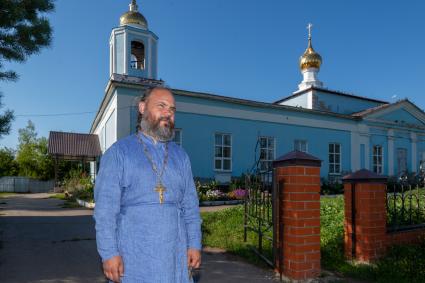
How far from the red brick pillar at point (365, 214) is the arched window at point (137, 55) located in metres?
14.1

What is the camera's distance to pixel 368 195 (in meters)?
4.75

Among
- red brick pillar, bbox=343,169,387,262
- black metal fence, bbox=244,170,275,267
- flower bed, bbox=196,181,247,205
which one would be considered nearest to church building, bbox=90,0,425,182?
flower bed, bbox=196,181,247,205

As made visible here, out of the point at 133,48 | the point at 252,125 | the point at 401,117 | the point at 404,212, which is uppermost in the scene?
the point at 133,48

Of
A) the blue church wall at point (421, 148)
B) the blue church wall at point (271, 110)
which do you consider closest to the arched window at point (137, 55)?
the blue church wall at point (271, 110)

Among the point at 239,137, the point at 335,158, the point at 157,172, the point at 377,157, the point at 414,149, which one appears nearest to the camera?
the point at 157,172

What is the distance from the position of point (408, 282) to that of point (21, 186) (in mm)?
35306

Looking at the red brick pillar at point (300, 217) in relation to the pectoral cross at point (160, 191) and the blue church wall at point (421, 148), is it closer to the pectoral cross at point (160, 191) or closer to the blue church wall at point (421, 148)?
the pectoral cross at point (160, 191)

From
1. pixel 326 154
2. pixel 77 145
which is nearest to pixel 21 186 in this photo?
pixel 77 145

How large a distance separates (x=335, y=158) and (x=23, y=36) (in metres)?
18.4

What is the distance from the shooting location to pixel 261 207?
18.0ft

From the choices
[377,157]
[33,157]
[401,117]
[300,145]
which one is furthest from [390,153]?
[33,157]

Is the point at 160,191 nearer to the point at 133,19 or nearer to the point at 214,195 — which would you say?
the point at 214,195

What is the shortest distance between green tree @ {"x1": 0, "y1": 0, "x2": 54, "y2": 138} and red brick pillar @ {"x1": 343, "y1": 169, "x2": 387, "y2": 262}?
5.94 meters

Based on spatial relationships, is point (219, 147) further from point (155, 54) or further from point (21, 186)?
point (21, 186)
